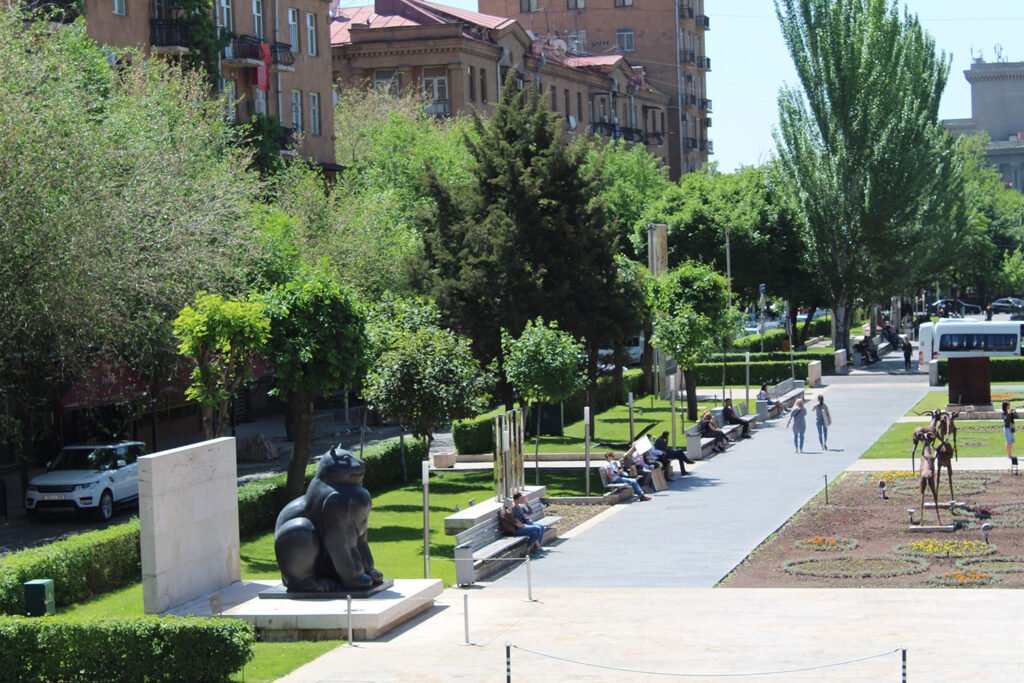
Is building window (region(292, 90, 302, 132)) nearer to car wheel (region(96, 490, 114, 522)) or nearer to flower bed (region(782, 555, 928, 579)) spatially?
car wheel (region(96, 490, 114, 522))

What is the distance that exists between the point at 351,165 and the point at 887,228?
26450 millimetres

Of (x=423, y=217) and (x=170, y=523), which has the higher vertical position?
(x=423, y=217)

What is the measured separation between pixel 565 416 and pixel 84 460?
21795mm

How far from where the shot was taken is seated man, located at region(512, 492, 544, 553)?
2903 cm

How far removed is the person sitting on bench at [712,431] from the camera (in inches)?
1746

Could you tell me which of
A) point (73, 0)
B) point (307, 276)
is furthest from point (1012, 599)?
point (73, 0)

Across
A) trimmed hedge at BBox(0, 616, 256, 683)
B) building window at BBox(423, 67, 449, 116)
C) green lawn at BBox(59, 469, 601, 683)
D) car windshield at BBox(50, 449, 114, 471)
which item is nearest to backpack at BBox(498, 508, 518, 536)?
green lawn at BBox(59, 469, 601, 683)

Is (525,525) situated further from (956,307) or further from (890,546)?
(956,307)

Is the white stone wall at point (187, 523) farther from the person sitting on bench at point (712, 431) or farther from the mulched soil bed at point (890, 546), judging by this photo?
the person sitting on bench at point (712, 431)

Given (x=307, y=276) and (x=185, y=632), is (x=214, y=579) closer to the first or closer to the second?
(x=185, y=632)

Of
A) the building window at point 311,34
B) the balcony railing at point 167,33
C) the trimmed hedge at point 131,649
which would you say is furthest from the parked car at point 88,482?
the building window at point 311,34

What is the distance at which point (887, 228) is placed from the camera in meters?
74.2

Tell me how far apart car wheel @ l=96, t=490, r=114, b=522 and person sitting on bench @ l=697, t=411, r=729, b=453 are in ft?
58.0

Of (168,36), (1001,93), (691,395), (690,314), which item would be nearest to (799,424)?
(690,314)
